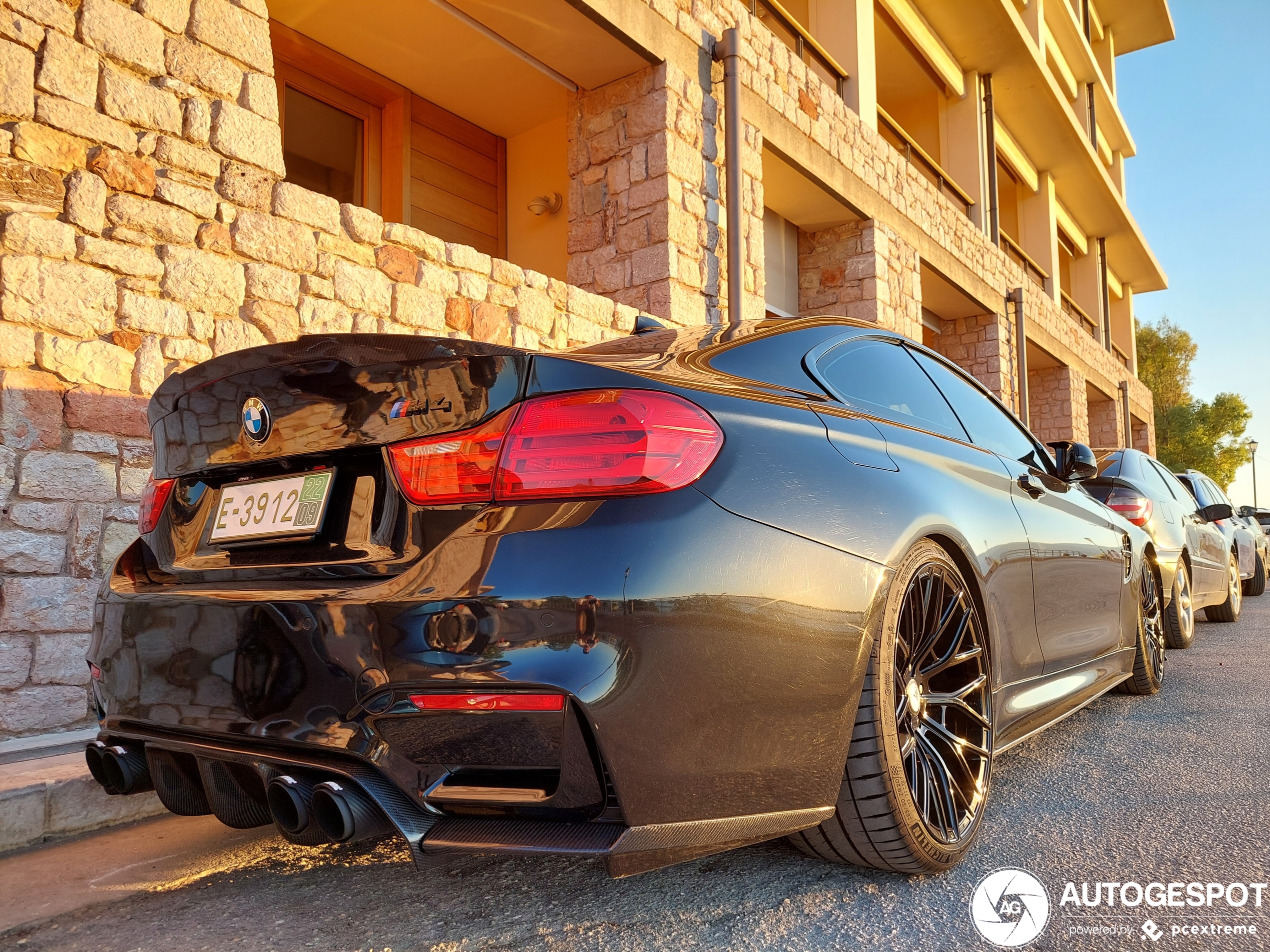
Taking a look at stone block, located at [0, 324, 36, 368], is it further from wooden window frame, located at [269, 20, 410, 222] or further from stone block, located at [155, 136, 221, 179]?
wooden window frame, located at [269, 20, 410, 222]

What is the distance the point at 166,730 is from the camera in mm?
1799

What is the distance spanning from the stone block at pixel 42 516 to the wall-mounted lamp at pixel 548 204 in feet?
18.1

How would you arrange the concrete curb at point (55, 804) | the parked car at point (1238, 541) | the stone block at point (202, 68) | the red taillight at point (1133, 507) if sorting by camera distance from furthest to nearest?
1. the parked car at point (1238, 541)
2. the red taillight at point (1133, 507)
3. the stone block at point (202, 68)
4. the concrete curb at point (55, 804)

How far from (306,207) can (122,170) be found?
880 millimetres

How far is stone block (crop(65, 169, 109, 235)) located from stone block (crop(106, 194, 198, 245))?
35mm

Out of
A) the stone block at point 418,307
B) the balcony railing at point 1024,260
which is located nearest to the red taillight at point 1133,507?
the stone block at point 418,307

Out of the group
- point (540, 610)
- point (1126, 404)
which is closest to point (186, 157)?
point (540, 610)

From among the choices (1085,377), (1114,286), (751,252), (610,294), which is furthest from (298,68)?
(1114,286)

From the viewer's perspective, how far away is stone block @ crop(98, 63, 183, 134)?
394 cm

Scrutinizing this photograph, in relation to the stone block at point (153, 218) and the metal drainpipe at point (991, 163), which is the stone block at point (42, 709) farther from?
the metal drainpipe at point (991, 163)

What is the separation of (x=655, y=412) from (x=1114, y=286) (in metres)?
29.3

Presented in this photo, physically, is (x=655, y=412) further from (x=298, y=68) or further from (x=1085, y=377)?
(x=1085, y=377)

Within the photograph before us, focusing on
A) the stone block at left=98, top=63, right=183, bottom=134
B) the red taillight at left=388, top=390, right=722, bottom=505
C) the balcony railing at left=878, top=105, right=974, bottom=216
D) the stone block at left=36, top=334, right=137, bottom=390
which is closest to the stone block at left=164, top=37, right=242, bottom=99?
the stone block at left=98, top=63, right=183, bottom=134

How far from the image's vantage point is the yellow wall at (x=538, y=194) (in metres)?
8.41
